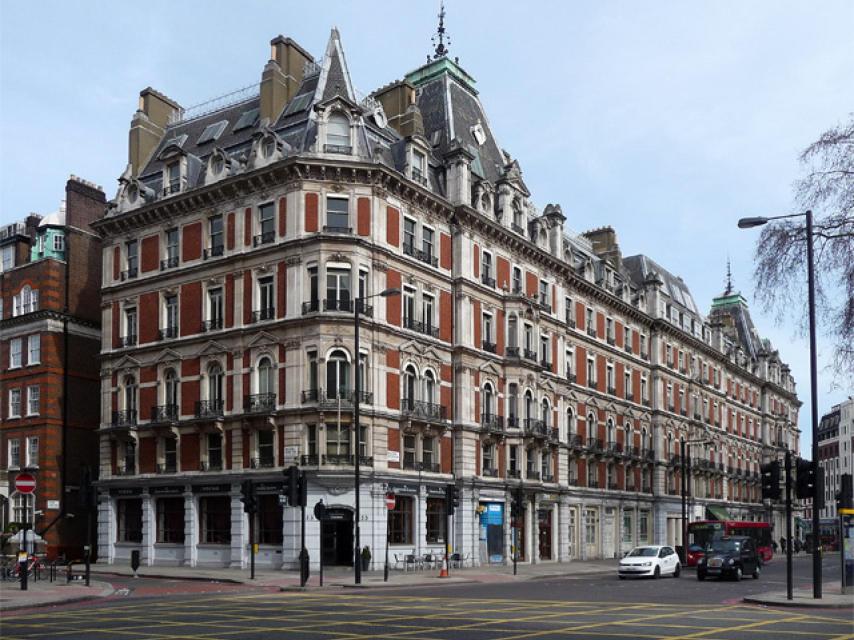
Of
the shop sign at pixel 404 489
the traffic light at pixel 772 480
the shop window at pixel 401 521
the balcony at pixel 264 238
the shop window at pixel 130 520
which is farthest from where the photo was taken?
the shop window at pixel 130 520

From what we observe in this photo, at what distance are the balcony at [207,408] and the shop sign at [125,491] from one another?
19.0ft

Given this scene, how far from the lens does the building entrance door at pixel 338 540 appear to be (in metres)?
44.8

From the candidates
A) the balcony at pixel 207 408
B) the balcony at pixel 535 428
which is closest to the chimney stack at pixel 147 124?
the balcony at pixel 207 408

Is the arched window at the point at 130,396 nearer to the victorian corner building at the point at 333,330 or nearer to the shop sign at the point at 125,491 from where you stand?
the victorian corner building at the point at 333,330

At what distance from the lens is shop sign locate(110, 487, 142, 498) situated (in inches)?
2004

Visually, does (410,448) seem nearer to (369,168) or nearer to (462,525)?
(462,525)

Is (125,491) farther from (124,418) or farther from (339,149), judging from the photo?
(339,149)

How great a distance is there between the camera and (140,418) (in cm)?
5159

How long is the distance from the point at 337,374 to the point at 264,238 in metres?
7.63

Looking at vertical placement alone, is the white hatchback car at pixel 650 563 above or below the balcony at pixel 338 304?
below

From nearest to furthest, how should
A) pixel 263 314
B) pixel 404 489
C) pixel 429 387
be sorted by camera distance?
pixel 263 314 < pixel 404 489 < pixel 429 387

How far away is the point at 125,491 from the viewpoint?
51500mm

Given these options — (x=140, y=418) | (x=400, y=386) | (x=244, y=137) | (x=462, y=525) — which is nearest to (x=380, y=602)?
(x=400, y=386)

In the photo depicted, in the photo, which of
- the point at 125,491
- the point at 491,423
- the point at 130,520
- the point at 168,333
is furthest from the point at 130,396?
the point at 491,423
